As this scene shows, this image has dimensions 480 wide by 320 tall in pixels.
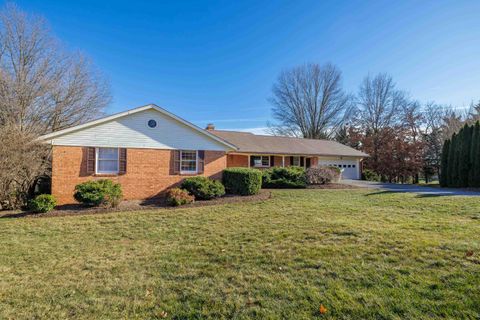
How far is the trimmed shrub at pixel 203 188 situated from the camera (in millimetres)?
11352

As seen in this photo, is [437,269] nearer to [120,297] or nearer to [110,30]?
[120,297]

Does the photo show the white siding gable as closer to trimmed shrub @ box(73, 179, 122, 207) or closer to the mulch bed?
trimmed shrub @ box(73, 179, 122, 207)

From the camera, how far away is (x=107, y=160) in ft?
38.6

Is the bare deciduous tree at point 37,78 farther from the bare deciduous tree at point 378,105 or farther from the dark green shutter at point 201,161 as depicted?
the bare deciduous tree at point 378,105

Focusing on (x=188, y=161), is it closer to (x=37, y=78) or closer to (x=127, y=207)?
(x=127, y=207)

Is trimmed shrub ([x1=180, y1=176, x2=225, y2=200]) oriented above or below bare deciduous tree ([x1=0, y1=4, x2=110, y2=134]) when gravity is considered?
below

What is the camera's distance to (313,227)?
6.04 meters

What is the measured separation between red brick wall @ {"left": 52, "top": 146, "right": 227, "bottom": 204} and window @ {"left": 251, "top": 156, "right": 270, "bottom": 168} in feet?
23.7

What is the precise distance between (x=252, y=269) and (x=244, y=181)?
8515 millimetres

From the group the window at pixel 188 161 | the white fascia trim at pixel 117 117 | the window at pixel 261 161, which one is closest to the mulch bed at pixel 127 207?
the window at pixel 188 161

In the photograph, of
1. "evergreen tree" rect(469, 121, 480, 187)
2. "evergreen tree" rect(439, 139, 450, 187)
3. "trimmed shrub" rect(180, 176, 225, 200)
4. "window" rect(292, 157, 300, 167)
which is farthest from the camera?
"window" rect(292, 157, 300, 167)

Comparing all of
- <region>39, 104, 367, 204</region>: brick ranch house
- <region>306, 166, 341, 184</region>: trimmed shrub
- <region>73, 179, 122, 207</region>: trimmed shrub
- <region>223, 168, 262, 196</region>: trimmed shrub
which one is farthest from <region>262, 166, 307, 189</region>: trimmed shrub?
<region>73, 179, 122, 207</region>: trimmed shrub

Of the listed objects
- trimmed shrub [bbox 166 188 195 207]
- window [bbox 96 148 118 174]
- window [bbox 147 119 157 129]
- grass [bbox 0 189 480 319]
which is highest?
window [bbox 147 119 157 129]

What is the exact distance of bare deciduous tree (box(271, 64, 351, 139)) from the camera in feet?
114
